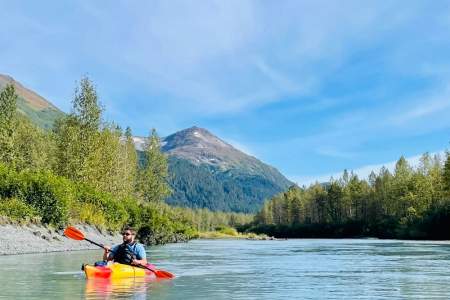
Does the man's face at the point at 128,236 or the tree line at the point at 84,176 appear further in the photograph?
the tree line at the point at 84,176

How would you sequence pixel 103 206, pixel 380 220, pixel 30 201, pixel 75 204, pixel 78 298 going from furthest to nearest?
1. pixel 380 220
2. pixel 103 206
3. pixel 75 204
4. pixel 30 201
5. pixel 78 298

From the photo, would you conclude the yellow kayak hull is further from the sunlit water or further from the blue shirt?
the blue shirt

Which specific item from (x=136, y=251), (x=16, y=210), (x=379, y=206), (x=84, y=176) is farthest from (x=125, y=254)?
(x=379, y=206)

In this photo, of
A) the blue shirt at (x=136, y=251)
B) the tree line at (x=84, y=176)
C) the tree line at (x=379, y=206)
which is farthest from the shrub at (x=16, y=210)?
the tree line at (x=379, y=206)

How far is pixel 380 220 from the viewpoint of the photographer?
13512cm

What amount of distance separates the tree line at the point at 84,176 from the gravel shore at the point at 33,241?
1.16 meters

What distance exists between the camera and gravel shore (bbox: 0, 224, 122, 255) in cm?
3744


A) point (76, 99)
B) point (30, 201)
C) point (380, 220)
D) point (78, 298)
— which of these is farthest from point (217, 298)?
point (380, 220)

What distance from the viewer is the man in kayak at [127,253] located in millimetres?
23016

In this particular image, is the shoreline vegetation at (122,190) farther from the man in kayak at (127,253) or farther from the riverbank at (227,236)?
the man in kayak at (127,253)

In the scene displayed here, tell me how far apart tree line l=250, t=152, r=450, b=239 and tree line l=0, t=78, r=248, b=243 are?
44.1 m

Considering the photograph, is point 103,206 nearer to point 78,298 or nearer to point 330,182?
point 78,298

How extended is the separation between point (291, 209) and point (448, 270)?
166 metres

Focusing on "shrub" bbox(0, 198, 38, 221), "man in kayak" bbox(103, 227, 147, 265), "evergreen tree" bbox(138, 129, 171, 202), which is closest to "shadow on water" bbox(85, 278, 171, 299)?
"man in kayak" bbox(103, 227, 147, 265)
